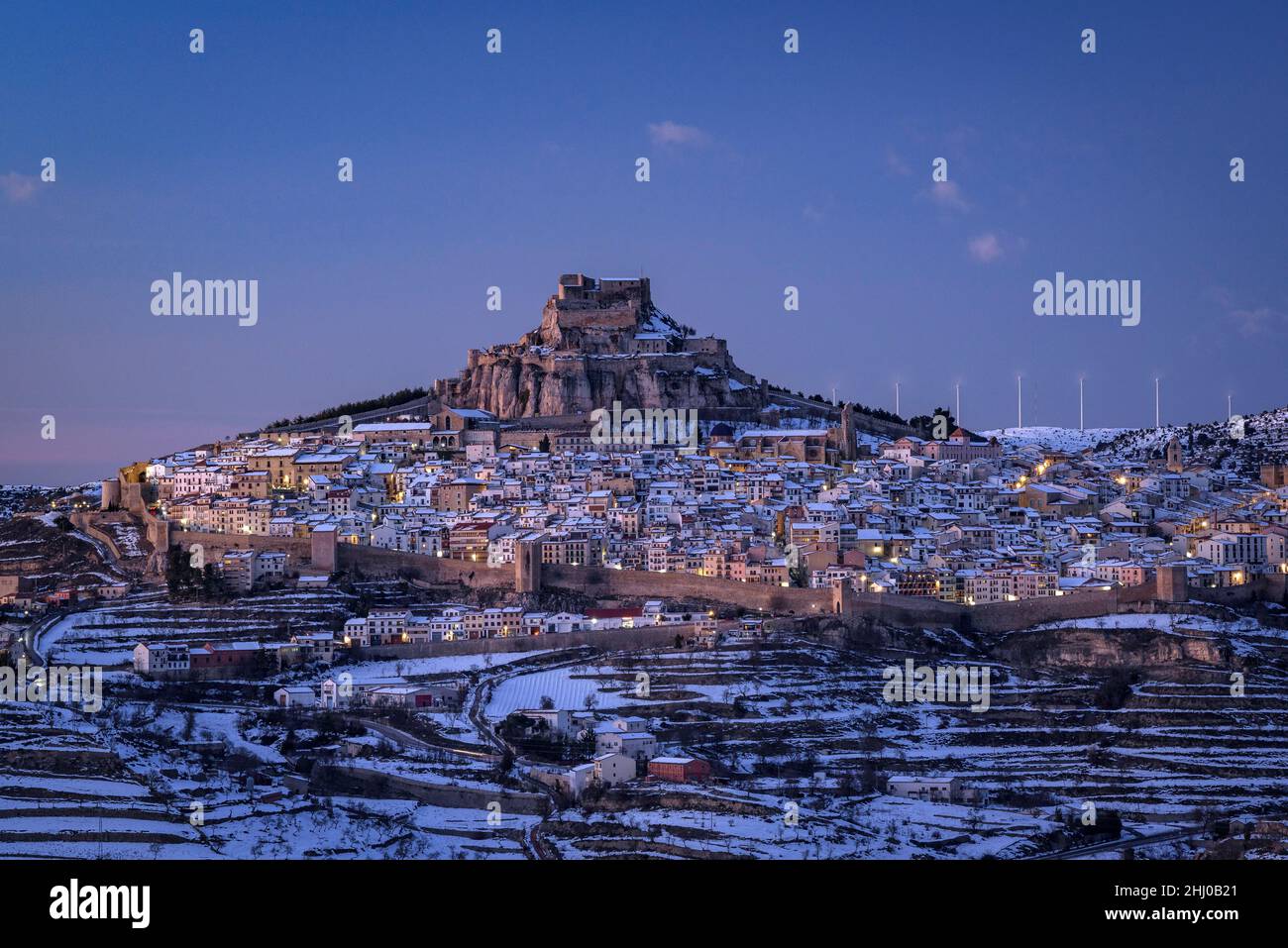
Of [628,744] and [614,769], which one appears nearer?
[614,769]

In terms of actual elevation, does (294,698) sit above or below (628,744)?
above

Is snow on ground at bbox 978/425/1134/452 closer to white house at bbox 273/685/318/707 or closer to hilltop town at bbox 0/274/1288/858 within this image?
hilltop town at bbox 0/274/1288/858

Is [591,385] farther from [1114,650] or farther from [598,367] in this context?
[1114,650]

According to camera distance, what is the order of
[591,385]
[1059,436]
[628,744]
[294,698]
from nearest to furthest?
[628,744], [294,698], [591,385], [1059,436]

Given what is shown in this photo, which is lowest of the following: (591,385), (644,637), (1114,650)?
(1114,650)

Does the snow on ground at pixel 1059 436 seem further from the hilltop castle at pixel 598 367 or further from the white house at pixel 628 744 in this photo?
the white house at pixel 628 744

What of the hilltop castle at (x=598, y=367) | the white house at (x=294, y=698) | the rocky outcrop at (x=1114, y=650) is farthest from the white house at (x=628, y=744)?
the hilltop castle at (x=598, y=367)

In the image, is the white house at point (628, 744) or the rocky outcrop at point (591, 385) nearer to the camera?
the white house at point (628, 744)

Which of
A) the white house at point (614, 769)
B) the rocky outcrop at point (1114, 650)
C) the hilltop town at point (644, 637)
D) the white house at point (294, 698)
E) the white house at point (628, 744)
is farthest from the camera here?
the rocky outcrop at point (1114, 650)

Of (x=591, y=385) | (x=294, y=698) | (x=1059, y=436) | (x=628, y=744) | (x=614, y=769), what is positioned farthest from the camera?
(x=1059, y=436)

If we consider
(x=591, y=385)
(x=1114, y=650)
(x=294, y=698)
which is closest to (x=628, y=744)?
(x=294, y=698)
